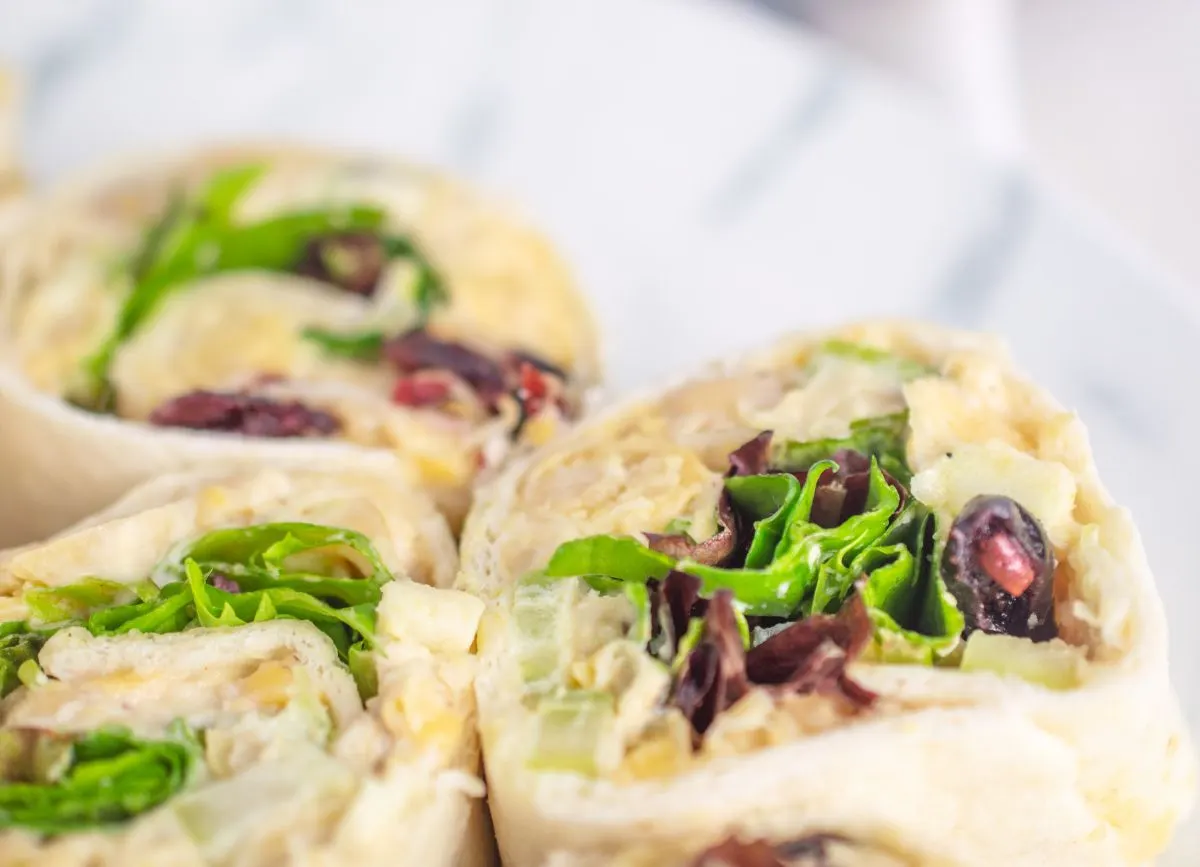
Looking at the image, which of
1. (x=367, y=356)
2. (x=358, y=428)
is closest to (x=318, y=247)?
(x=367, y=356)

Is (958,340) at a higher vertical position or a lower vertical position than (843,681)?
higher

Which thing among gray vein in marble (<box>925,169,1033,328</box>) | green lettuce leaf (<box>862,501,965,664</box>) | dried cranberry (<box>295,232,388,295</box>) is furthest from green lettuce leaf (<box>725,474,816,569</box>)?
gray vein in marble (<box>925,169,1033,328</box>)

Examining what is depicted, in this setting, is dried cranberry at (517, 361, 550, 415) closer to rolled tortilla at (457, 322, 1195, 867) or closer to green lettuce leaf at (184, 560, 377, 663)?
rolled tortilla at (457, 322, 1195, 867)

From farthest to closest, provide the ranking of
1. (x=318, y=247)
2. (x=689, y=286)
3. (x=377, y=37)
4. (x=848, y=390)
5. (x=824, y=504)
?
(x=377, y=37)
(x=689, y=286)
(x=318, y=247)
(x=848, y=390)
(x=824, y=504)

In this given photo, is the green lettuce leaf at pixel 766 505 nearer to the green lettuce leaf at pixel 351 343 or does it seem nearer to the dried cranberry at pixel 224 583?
the dried cranberry at pixel 224 583

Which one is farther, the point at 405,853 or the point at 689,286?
Answer: the point at 689,286

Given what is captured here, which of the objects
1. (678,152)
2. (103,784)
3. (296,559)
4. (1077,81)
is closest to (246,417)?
(296,559)

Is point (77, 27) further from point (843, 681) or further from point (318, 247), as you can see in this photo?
point (843, 681)
